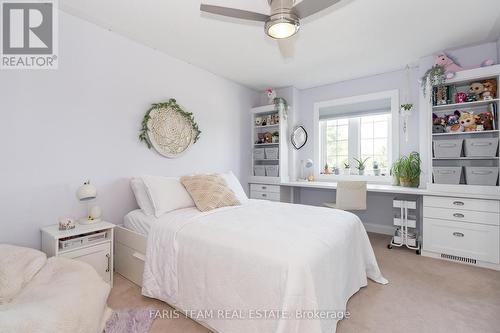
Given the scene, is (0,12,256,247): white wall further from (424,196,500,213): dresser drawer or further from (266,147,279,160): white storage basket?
(424,196,500,213): dresser drawer

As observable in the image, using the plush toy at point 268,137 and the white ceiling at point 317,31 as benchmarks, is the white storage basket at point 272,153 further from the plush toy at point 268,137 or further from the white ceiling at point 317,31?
the white ceiling at point 317,31

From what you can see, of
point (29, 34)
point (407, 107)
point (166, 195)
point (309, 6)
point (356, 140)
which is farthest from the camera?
point (356, 140)

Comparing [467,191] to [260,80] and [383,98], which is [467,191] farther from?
[260,80]

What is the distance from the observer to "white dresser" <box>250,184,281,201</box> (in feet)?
13.2

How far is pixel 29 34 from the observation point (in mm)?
2080

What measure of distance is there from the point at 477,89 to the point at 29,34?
4588 millimetres

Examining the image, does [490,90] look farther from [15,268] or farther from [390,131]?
[15,268]

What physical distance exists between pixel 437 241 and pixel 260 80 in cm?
329

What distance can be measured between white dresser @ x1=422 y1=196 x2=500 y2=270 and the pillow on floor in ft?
12.5

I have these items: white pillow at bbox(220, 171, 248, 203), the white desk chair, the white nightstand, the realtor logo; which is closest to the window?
the white desk chair

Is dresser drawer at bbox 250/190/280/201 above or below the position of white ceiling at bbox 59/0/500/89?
below

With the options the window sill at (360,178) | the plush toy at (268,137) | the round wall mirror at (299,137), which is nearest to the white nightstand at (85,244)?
the plush toy at (268,137)

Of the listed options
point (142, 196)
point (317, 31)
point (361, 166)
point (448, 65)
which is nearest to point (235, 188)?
point (142, 196)

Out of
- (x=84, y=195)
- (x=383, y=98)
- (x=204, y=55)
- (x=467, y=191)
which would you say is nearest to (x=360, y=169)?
(x=383, y=98)
